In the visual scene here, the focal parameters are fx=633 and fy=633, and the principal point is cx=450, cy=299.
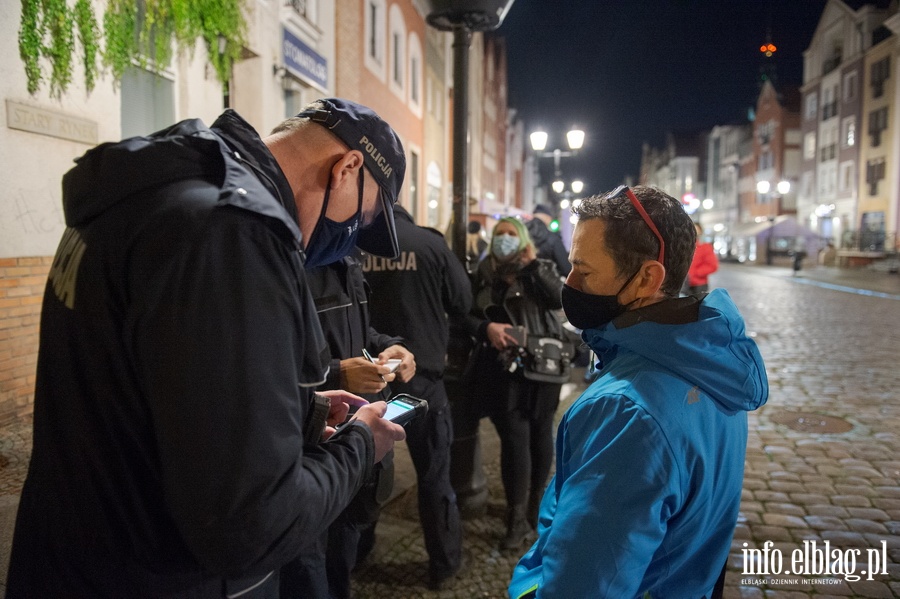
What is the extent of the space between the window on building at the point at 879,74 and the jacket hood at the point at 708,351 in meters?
47.1

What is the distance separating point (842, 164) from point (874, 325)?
37.3 meters

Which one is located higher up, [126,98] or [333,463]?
[126,98]

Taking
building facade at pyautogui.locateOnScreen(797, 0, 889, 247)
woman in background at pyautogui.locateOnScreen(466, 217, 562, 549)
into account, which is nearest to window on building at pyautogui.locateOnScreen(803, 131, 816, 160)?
building facade at pyautogui.locateOnScreen(797, 0, 889, 247)

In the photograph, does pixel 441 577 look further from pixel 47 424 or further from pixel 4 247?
pixel 4 247

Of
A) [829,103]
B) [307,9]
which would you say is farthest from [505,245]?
[829,103]

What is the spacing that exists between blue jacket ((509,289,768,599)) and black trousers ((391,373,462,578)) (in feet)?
5.95

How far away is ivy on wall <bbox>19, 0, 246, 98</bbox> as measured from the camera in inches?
207

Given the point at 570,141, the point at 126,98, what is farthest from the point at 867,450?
the point at 570,141

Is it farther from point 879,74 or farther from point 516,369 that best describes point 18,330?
point 879,74

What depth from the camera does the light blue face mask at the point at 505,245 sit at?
4469mm

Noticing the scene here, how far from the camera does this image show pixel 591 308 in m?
1.90

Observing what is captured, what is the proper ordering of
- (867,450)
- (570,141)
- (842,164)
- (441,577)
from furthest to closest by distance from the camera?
(842,164), (570,141), (867,450), (441,577)

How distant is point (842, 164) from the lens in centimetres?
4491

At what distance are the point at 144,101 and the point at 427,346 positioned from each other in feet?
17.7
